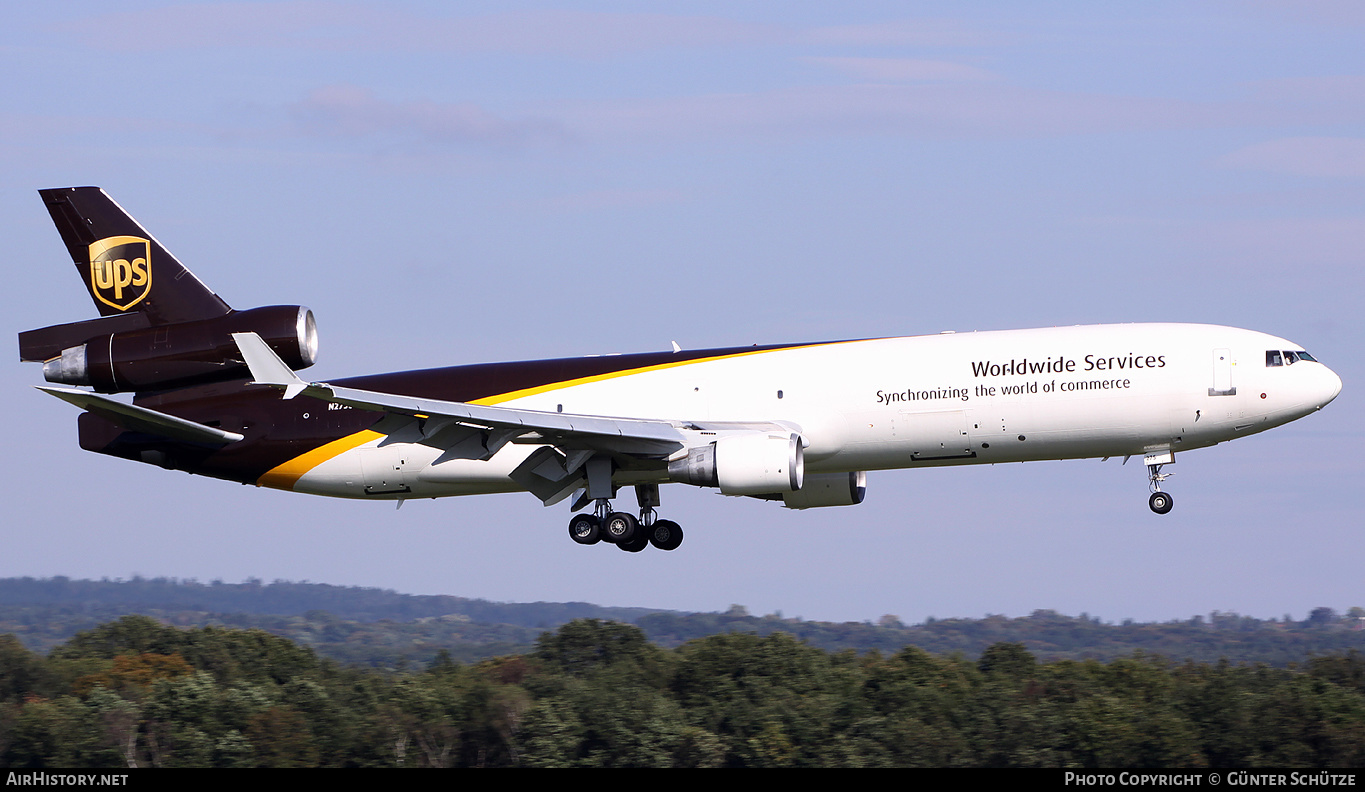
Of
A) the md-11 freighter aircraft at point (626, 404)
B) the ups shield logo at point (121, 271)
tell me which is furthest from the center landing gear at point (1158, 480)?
the ups shield logo at point (121, 271)

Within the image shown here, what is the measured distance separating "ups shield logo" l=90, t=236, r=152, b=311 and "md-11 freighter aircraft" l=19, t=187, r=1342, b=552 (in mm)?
A: 60

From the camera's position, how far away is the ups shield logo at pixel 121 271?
148 ft

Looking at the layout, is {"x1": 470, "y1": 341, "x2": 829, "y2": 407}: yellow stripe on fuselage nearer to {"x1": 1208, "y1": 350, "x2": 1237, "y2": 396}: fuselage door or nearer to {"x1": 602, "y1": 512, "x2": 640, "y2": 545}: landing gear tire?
{"x1": 602, "y1": 512, "x2": 640, "y2": 545}: landing gear tire

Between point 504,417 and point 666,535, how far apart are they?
7.79 metres

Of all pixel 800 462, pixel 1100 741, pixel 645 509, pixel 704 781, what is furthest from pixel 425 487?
pixel 1100 741

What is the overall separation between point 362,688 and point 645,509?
41689 millimetres

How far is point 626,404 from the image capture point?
136 ft

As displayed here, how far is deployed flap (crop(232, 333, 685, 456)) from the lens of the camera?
34.7m

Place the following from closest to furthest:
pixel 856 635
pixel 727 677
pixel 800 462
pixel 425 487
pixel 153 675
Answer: pixel 800 462, pixel 425 487, pixel 727 677, pixel 153 675, pixel 856 635

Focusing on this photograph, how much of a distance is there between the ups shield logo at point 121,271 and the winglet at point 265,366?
1216 centimetres

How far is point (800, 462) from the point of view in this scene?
38438 mm

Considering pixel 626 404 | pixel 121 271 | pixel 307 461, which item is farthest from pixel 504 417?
pixel 121 271

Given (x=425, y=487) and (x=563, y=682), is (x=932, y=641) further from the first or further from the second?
(x=425, y=487)

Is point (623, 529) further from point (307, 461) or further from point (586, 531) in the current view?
point (307, 461)
